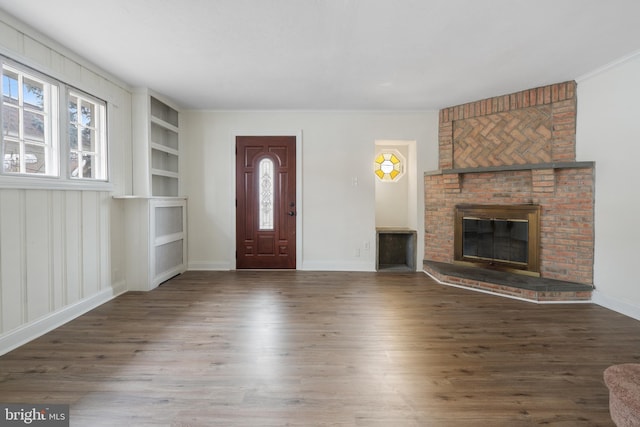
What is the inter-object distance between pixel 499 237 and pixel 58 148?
17.4 ft

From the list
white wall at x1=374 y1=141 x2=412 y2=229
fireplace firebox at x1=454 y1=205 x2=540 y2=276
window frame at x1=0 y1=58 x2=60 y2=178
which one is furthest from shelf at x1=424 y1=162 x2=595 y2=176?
window frame at x1=0 y1=58 x2=60 y2=178

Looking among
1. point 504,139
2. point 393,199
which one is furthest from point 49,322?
point 504,139

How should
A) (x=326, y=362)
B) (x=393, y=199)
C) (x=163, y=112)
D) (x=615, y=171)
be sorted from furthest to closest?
1. (x=393, y=199)
2. (x=163, y=112)
3. (x=615, y=171)
4. (x=326, y=362)

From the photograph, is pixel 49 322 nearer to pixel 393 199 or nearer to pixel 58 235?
pixel 58 235

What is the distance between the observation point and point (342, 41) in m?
2.73

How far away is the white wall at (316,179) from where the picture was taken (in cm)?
493

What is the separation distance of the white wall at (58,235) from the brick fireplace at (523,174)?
4.33 meters

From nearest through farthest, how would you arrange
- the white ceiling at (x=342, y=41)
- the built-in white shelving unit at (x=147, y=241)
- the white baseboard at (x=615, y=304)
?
the white ceiling at (x=342, y=41)
the white baseboard at (x=615, y=304)
the built-in white shelving unit at (x=147, y=241)

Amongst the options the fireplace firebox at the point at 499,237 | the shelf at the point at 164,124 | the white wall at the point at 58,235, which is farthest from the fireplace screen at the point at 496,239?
the white wall at the point at 58,235

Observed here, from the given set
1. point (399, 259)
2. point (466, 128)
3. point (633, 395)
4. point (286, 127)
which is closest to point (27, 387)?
point (633, 395)

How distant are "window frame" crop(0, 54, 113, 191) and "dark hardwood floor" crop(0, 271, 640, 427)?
51.6 inches

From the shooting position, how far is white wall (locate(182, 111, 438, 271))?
493cm

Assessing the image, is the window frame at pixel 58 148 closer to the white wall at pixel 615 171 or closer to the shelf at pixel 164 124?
the shelf at pixel 164 124

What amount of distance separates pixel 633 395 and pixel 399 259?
3999 millimetres
